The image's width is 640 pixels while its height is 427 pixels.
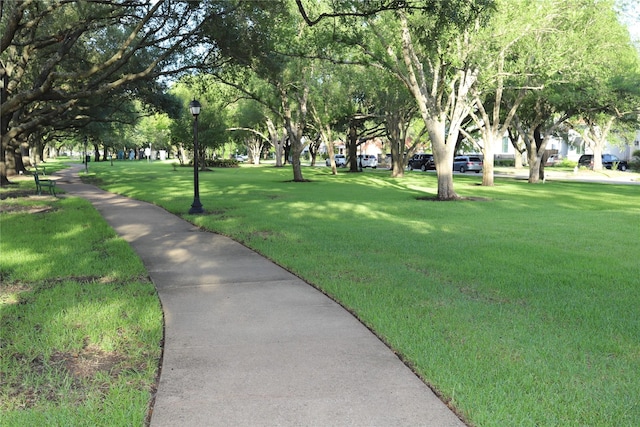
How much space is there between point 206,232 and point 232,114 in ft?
152

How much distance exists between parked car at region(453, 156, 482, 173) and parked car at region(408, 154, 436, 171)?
2.22 m

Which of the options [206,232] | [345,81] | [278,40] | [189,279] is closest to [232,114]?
[345,81]

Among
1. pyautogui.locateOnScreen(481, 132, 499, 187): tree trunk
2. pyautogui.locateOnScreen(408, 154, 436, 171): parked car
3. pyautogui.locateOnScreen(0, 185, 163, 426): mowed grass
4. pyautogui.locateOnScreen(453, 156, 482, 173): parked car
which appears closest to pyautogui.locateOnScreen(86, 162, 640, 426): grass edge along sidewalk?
pyautogui.locateOnScreen(0, 185, 163, 426): mowed grass

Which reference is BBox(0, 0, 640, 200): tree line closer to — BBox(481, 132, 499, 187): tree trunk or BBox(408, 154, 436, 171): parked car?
BBox(481, 132, 499, 187): tree trunk

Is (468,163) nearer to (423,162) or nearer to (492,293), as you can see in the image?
(423,162)

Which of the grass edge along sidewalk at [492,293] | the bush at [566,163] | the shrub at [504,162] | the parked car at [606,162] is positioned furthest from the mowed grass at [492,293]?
the bush at [566,163]

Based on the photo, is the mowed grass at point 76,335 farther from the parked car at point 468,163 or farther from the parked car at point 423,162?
the parked car at point 423,162

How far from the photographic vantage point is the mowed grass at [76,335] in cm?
355

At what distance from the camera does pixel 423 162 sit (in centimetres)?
4966

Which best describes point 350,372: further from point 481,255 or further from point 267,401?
point 481,255

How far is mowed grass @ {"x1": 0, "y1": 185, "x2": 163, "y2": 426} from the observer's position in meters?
3.55

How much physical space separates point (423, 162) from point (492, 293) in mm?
44205

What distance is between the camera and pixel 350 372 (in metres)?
4.02

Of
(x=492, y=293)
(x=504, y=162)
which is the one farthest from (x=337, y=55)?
(x=504, y=162)
